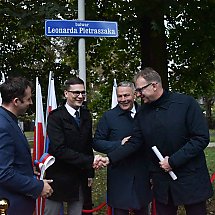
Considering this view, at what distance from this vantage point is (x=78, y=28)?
5.38 metres

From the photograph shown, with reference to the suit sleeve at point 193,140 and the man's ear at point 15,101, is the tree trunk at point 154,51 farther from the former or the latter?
the man's ear at point 15,101

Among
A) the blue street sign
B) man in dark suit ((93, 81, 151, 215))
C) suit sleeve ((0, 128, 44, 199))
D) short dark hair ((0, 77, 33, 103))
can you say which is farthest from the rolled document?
the blue street sign

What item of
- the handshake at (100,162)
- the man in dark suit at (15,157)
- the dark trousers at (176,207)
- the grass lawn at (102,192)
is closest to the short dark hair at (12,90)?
the man in dark suit at (15,157)

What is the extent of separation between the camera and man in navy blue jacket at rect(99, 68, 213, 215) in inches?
150

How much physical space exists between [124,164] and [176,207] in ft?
2.28

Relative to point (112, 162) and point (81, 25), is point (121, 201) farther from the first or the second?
point (81, 25)

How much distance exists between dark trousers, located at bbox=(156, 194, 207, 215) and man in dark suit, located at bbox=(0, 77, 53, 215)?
1189 mm

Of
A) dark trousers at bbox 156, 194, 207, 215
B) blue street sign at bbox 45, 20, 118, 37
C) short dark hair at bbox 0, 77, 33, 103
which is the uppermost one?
blue street sign at bbox 45, 20, 118, 37

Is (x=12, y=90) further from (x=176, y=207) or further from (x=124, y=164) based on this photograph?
(x=176, y=207)

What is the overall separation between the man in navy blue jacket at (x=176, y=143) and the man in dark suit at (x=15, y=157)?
1.10 metres

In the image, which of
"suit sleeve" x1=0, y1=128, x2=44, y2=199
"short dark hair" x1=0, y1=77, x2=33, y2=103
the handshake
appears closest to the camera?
"suit sleeve" x1=0, y1=128, x2=44, y2=199

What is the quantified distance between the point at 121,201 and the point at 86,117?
93cm

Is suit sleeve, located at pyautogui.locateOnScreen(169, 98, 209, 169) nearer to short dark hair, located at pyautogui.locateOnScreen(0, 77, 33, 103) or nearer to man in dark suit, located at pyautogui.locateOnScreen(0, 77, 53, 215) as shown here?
man in dark suit, located at pyautogui.locateOnScreen(0, 77, 53, 215)

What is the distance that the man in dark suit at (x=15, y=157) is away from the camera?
3143 millimetres
